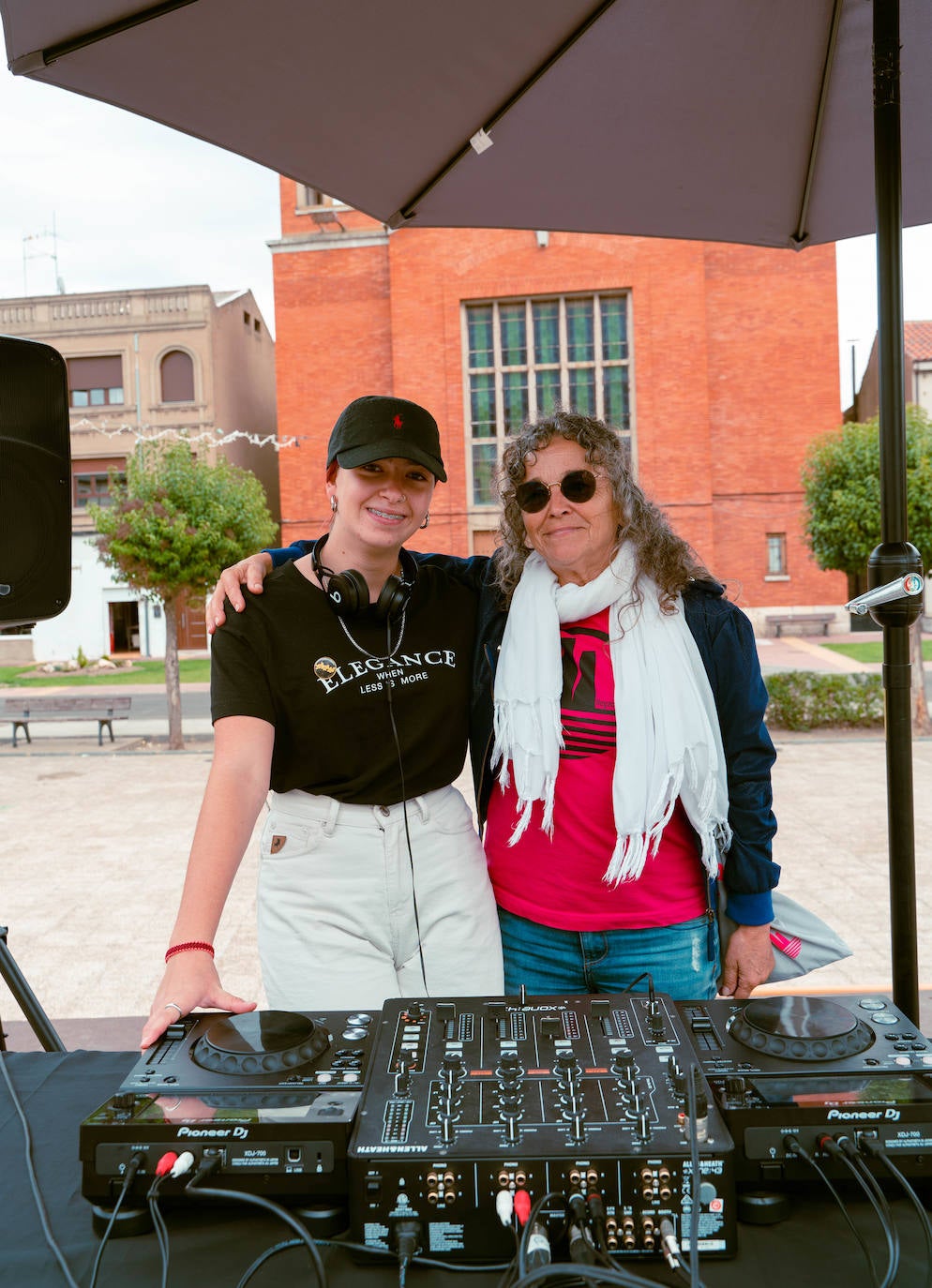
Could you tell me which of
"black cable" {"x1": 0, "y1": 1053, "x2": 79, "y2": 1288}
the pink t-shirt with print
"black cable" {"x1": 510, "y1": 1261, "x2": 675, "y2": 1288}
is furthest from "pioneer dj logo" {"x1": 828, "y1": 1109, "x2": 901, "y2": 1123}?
the pink t-shirt with print

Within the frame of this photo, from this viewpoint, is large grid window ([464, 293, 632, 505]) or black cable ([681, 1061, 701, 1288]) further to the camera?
large grid window ([464, 293, 632, 505])

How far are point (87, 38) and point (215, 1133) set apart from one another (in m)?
1.69

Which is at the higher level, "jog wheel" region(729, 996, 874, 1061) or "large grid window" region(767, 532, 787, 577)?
"large grid window" region(767, 532, 787, 577)

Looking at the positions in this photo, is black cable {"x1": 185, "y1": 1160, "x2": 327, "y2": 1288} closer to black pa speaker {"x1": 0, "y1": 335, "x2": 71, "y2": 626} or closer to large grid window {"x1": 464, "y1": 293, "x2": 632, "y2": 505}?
black pa speaker {"x1": 0, "y1": 335, "x2": 71, "y2": 626}

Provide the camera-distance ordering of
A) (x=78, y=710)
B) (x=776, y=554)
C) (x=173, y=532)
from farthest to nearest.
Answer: (x=776, y=554) → (x=78, y=710) → (x=173, y=532)

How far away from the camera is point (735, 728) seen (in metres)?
2.06

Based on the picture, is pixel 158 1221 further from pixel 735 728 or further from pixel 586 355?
pixel 586 355

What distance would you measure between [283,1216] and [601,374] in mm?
27588

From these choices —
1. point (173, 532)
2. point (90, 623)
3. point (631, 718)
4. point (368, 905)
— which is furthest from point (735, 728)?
point (90, 623)

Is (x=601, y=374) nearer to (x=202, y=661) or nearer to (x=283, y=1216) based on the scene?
(x=202, y=661)

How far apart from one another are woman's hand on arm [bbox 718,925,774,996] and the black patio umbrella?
352 mm

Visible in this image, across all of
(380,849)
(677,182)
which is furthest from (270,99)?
(380,849)

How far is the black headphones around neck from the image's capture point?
1.87 metres

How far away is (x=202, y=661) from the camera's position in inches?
1125
